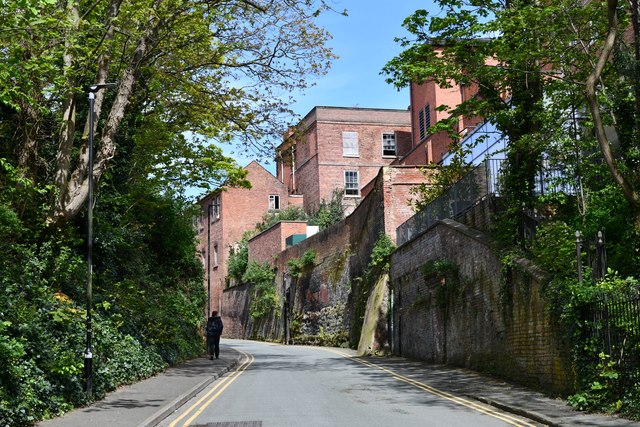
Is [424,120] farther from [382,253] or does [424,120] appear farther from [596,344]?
[596,344]

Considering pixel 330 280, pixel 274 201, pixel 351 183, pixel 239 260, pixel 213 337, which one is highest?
pixel 351 183

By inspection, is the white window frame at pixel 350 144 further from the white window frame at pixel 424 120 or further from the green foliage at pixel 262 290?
the white window frame at pixel 424 120

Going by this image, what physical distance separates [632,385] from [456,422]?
306cm

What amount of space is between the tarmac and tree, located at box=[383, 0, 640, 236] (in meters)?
5.02

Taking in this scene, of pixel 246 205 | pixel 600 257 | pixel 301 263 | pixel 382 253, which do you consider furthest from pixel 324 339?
pixel 600 257

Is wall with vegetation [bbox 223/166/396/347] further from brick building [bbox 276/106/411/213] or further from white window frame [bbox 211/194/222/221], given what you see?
white window frame [bbox 211/194/222/221]

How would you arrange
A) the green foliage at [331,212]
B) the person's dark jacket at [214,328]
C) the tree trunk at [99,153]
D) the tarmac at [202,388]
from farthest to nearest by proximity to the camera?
the green foliage at [331,212] < the person's dark jacket at [214,328] < the tree trunk at [99,153] < the tarmac at [202,388]

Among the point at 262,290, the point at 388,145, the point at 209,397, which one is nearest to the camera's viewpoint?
the point at 209,397

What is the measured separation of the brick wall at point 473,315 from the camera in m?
15.7

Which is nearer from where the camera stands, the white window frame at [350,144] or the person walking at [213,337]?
the person walking at [213,337]

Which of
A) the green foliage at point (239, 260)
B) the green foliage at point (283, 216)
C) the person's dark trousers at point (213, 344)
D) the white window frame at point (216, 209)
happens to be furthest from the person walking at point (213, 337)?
the white window frame at point (216, 209)

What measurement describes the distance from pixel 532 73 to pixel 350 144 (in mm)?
40670

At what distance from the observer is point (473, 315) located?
2094cm

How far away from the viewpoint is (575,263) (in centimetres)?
1494
